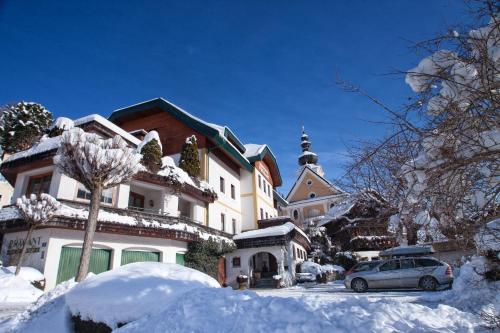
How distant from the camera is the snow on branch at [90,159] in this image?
10.6 m

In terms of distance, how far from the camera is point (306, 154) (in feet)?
213

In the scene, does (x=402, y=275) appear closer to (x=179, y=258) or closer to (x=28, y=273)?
(x=179, y=258)

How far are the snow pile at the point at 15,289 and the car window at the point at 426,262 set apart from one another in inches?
634

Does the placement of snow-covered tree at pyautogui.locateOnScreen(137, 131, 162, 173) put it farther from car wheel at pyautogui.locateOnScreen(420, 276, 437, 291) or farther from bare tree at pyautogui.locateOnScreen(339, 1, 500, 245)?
bare tree at pyautogui.locateOnScreen(339, 1, 500, 245)

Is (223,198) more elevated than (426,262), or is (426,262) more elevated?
(223,198)

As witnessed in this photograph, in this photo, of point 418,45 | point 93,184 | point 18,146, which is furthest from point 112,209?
point 18,146

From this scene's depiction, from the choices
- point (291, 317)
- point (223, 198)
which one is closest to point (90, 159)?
point (291, 317)

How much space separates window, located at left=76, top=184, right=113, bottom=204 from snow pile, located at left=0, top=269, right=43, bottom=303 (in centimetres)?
474

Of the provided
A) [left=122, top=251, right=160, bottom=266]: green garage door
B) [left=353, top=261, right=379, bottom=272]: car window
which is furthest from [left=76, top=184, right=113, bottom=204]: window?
[left=353, top=261, right=379, bottom=272]: car window

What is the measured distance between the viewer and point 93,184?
1099cm

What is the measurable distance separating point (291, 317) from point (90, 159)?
9.09 metres

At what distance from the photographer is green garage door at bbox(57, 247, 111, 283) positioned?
13.8 meters

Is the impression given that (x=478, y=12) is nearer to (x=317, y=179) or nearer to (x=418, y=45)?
(x=418, y=45)

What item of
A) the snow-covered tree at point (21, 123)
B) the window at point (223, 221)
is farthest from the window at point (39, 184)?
the snow-covered tree at point (21, 123)
